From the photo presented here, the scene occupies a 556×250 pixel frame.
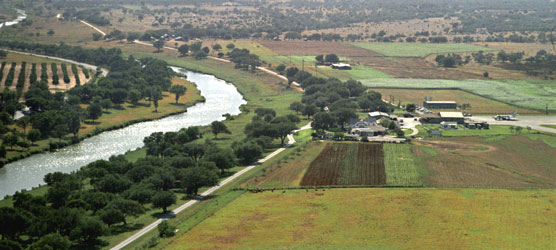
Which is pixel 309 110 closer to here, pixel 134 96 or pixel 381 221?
pixel 134 96

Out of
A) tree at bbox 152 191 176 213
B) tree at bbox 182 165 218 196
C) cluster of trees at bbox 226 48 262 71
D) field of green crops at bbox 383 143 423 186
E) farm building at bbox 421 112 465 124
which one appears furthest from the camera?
cluster of trees at bbox 226 48 262 71

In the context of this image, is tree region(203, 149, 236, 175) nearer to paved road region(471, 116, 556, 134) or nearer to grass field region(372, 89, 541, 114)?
paved road region(471, 116, 556, 134)

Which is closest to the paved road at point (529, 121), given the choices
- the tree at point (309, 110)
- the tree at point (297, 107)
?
the tree at point (309, 110)

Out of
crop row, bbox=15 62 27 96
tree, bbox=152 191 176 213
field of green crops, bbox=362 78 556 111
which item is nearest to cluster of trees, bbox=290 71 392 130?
field of green crops, bbox=362 78 556 111

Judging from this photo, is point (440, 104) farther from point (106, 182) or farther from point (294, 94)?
point (106, 182)

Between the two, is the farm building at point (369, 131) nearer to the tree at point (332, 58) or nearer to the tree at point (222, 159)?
the tree at point (222, 159)

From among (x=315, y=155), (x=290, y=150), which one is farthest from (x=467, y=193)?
(x=290, y=150)
